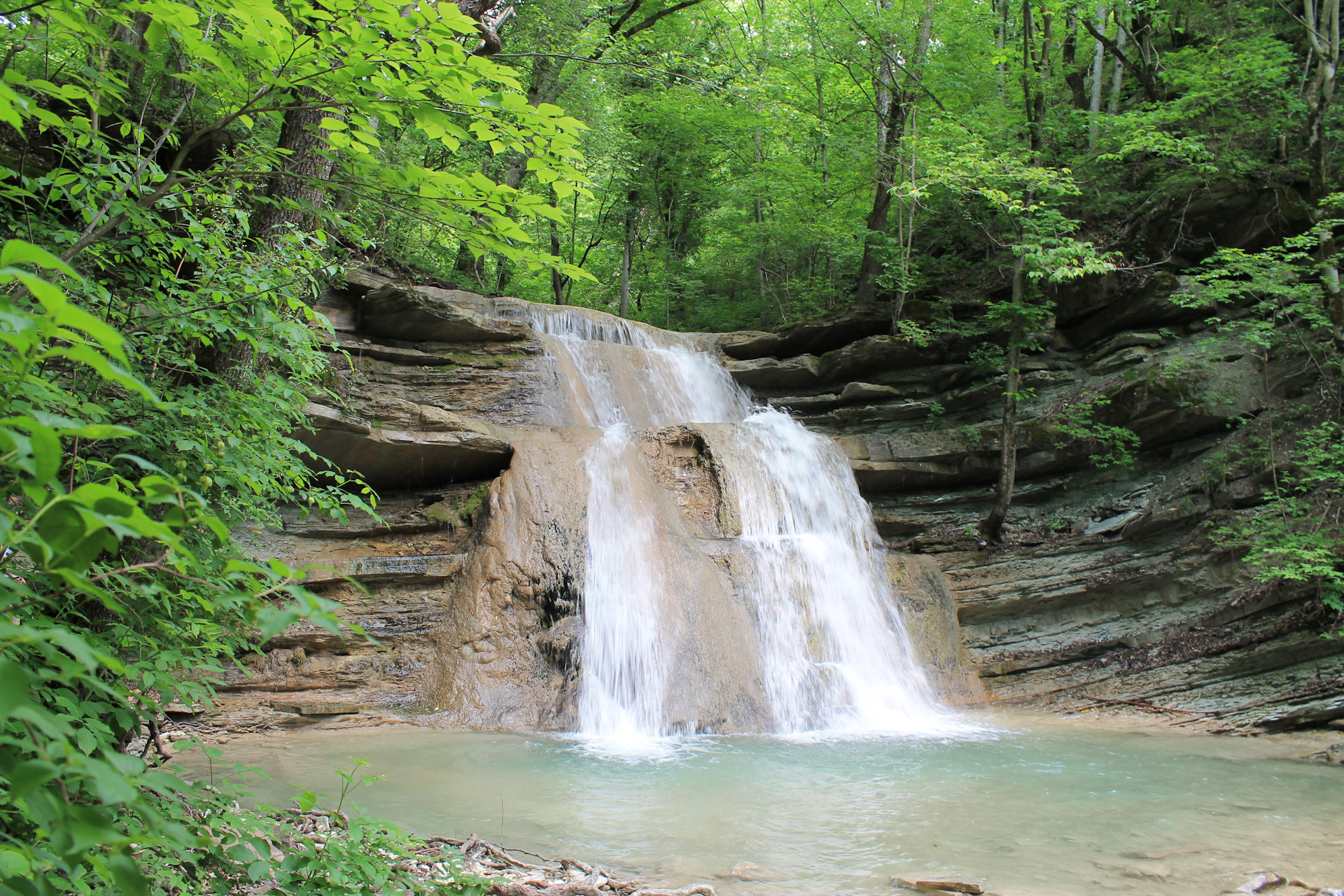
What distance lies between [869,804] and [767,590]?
4.12 metres

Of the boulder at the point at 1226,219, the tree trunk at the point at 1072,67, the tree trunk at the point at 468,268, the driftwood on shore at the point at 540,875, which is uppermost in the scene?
the tree trunk at the point at 1072,67

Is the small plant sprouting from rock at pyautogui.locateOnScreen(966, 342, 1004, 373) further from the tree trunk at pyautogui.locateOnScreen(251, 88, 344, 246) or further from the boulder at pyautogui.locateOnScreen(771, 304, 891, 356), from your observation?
the tree trunk at pyautogui.locateOnScreen(251, 88, 344, 246)

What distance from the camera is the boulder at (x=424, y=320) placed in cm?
1084

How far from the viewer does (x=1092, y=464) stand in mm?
10883

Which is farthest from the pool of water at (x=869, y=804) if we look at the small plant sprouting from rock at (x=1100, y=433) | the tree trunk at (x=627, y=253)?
the tree trunk at (x=627, y=253)

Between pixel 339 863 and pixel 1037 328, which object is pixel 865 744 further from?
pixel 1037 328

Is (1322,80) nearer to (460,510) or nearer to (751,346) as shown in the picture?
(751,346)

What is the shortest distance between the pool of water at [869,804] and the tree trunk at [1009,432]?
3.96 metres

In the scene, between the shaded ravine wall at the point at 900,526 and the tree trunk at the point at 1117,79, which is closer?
the shaded ravine wall at the point at 900,526

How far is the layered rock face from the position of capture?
8.31 meters

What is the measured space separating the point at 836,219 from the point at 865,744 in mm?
11391

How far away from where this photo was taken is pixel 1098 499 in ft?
35.1

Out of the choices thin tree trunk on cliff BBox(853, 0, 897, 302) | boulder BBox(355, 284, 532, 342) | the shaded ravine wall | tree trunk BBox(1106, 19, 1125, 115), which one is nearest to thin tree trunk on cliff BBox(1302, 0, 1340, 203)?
the shaded ravine wall

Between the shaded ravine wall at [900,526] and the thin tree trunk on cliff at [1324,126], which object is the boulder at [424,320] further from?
the thin tree trunk on cliff at [1324,126]
